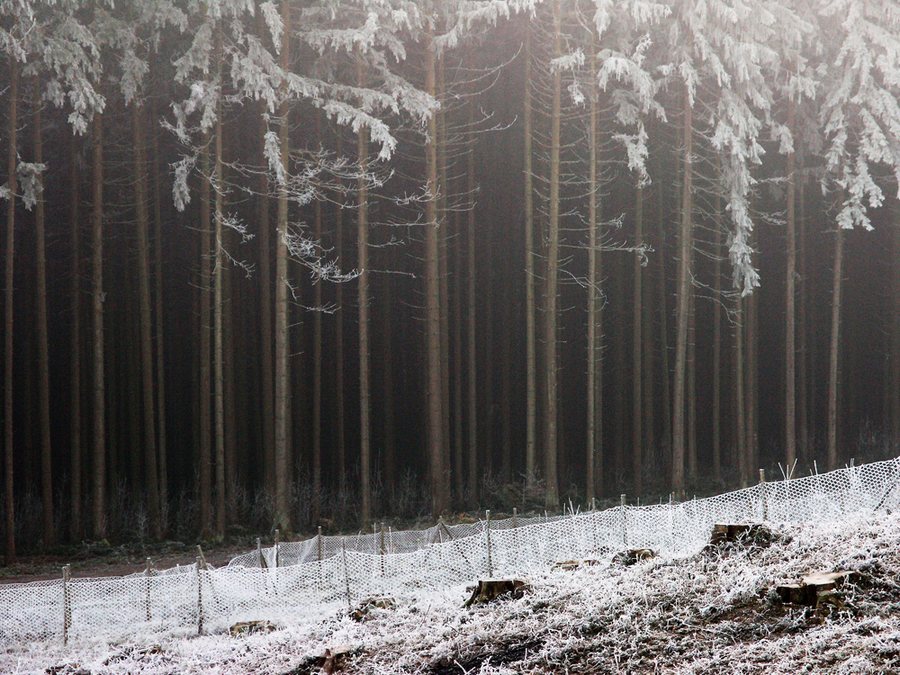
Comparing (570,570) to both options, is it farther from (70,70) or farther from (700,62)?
(700,62)

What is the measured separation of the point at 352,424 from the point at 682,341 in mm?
10661

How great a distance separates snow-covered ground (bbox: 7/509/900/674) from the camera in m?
6.20

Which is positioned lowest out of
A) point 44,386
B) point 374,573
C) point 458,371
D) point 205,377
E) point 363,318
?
point 374,573

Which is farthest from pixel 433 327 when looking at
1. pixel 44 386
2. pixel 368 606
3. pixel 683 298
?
pixel 368 606

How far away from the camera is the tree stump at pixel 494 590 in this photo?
29.6 feet

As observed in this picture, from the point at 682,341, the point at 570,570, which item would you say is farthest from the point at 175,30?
the point at 570,570

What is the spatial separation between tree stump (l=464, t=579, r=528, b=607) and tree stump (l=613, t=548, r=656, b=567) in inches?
46.1

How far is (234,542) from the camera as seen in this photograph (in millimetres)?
18359

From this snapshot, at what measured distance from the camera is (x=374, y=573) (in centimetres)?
1254

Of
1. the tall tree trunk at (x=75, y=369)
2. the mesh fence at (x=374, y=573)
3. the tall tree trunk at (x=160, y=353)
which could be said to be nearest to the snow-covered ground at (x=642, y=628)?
the mesh fence at (x=374, y=573)

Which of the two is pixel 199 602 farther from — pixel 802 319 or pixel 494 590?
pixel 802 319

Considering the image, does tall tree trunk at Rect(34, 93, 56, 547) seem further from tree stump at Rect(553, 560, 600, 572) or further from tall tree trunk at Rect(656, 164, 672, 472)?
tall tree trunk at Rect(656, 164, 672, 472)

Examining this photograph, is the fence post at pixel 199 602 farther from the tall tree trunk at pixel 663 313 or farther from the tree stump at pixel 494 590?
the tall tree trunk at pixel 663 313

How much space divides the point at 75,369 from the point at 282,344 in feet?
17.4
